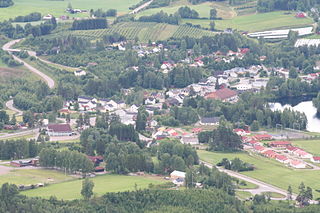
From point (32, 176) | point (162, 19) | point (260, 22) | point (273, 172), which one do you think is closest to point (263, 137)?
point (273, 172)

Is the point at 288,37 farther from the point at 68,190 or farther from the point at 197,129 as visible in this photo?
the point at 68,190

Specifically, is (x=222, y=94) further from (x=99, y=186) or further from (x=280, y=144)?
(x=99, y=186)

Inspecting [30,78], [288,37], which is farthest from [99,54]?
[288,37]

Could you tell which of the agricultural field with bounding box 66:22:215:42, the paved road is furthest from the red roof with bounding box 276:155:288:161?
the agricultural field with bounding box 66:22:215:42

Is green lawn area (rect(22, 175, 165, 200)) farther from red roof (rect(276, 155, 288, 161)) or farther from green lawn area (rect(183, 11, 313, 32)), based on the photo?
green lawn area (rect(183, 11, 313, 32))

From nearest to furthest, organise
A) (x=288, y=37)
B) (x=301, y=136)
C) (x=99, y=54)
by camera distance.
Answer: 1. (x=301, y=136)
2. (x=99, y=54)
3. (x=288, y=37)

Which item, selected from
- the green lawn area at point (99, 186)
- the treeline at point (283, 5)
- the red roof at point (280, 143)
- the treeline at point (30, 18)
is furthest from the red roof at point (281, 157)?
the treeline at point (283, 5)
